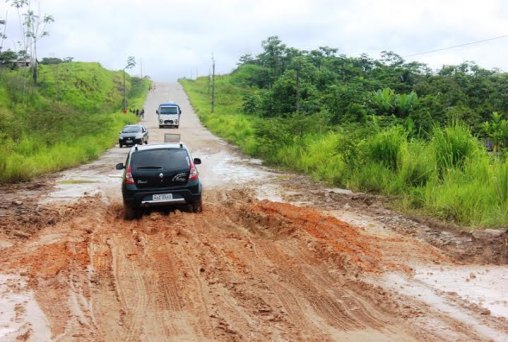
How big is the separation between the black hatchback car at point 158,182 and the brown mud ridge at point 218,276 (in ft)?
1.14

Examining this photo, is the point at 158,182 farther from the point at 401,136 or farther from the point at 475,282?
the point at 401,136

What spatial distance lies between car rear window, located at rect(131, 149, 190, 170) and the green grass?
4856mm

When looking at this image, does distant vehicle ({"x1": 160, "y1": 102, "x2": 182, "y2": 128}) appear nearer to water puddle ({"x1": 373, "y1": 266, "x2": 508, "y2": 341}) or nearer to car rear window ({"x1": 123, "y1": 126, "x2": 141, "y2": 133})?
car rear window ({"x1": 123, "y1": 126, "x2": 141, "y2": 133})

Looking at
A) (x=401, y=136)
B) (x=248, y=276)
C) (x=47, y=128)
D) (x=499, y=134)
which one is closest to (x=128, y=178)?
(x=248, y=276)

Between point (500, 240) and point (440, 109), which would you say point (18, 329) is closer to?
point (500, 240)

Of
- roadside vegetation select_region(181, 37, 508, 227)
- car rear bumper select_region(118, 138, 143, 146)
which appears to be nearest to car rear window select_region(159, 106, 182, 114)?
roadside vegetation select_region(181, 37, 508, 227)

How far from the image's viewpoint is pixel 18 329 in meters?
5.33

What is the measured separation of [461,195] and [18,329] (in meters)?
8.65

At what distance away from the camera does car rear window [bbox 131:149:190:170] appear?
11.7 metres

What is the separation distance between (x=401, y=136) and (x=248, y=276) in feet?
34.6

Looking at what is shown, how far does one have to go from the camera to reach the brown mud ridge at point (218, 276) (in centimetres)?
527

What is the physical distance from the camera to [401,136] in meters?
16.4

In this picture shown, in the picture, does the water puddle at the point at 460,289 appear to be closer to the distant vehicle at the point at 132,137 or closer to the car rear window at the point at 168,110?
the distant vehicle at the point at 132,137

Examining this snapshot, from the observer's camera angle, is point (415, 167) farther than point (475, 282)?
Yes
